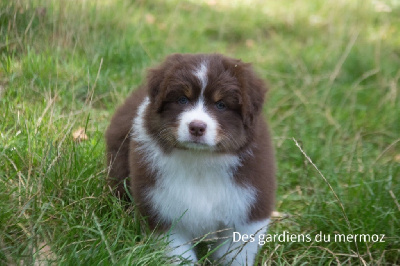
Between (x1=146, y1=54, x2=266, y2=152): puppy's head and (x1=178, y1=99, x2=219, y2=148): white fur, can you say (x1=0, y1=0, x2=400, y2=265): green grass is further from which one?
(x1=178, y1=99, x2=219, y2=148): white fur

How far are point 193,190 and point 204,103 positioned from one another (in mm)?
620

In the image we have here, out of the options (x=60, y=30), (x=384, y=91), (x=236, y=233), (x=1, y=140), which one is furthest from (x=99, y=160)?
(x=384, y=91)

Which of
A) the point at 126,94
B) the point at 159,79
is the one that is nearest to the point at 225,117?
the point at 159,79

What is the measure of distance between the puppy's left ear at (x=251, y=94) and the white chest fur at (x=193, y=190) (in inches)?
12.1

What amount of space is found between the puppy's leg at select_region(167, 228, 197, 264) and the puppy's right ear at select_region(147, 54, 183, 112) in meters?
0.86

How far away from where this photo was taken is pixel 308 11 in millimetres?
10000

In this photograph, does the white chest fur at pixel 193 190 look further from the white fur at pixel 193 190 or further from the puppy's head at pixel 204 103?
the puppy's head at pixel 204 103

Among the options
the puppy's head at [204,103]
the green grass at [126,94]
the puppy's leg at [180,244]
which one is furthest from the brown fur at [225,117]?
the green grass at [126,94]

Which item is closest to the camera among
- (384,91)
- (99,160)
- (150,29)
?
(99,160)

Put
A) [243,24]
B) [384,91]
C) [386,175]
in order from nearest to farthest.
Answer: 1. [386,175]
2. [384,91]
3. [243,24]

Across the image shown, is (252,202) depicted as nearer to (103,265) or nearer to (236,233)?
(236,233)

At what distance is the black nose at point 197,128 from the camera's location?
344 cm

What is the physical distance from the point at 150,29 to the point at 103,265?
5.22 m

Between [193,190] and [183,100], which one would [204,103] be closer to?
[183,100]
